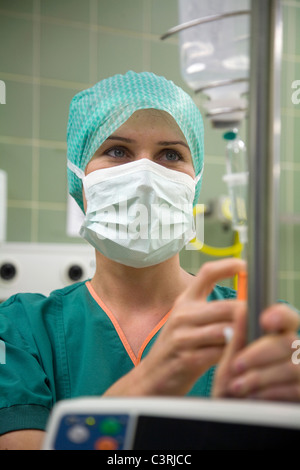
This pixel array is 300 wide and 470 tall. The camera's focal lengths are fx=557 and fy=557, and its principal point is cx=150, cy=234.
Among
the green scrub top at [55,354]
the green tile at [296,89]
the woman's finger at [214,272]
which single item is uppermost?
the green tile at [296,89]

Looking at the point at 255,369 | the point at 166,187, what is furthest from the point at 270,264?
the point at 166,187

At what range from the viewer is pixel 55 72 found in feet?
6.51

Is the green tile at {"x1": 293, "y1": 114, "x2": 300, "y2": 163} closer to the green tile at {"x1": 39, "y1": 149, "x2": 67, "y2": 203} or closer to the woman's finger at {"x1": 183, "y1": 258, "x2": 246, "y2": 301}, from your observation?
the green tile at {"x1": 39, "y1": 149, "x2": 67, "y2": 203}

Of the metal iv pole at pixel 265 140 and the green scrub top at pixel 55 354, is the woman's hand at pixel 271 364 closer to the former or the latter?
the metal iv pole at pixel 265 140

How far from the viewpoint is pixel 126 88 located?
3.67ft

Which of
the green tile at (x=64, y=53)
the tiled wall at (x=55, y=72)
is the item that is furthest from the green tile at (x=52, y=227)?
the green tile at (x=64, y=53)

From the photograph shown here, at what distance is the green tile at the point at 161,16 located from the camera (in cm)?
214

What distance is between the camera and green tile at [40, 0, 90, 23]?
1.98m

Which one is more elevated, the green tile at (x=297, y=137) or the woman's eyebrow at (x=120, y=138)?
the green tile at (x=297, y=137)

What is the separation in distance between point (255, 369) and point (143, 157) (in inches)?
27.0

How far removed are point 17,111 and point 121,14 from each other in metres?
0.55

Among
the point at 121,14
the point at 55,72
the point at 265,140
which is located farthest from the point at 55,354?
the point at 121,14

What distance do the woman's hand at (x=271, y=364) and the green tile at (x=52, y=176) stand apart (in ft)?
5.16

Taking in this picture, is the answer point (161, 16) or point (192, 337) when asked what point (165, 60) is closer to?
point (161, 16)
